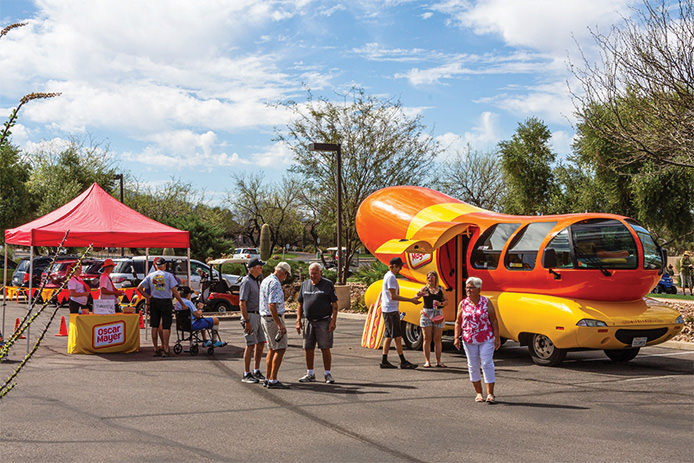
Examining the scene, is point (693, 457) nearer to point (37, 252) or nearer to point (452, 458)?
point (452, 458)

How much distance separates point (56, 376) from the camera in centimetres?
1088

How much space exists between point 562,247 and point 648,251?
1.39 m

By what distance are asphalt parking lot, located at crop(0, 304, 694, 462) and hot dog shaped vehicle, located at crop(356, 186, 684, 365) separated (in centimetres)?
60

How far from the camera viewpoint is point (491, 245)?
43.3 ft

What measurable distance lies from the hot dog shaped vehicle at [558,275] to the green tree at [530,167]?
27.1 meters

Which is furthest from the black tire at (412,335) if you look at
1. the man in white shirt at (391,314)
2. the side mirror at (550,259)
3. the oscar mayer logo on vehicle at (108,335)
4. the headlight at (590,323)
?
the oscar mayer logo on vehicle at (108,335)

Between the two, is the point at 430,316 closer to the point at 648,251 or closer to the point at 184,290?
the point at 648,251

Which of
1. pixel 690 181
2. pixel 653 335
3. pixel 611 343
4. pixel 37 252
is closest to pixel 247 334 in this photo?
pixel 611 343

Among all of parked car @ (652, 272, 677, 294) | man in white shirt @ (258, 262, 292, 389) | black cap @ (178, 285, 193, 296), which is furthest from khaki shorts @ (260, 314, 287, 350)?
parked car @ (652, 272, 677, 294)

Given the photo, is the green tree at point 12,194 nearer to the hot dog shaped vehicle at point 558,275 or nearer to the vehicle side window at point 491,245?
the hot dog shaped vehicle at point 558,275

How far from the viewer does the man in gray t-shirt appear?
34.3ft

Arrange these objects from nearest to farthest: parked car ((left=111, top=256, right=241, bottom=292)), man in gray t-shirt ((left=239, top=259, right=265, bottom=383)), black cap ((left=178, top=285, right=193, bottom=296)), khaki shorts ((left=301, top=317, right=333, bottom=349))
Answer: khaki shorts ((left=301, top=317, right=333, bottom=349)) → man in gray t-shirt ((left=239, top=259, right=265, bottom=383)) → black cap ((left=178, top=285, right=193, bottom=296)) → parked car ((left=111, top=256, right=241, bottom=292))

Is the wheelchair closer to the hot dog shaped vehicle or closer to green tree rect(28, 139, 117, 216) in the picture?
the hot dog shaped vehicle

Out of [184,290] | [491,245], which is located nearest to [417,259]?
[491,245]
